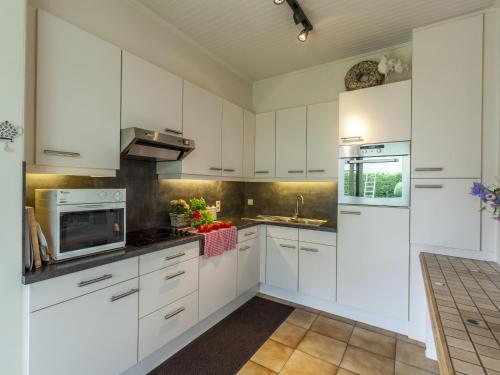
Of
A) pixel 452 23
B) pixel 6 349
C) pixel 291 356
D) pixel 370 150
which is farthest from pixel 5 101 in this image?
pixel 452 23

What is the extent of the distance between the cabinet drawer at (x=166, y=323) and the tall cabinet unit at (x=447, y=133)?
193 centimetres

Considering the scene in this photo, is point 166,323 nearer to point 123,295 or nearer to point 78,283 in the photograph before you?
point 123,295

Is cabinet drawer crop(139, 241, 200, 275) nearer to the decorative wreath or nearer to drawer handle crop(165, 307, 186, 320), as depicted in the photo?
drawer handle crop(165, 307, 186, 320)

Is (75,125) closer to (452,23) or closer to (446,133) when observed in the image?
(446,133)

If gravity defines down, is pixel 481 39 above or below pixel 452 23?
below

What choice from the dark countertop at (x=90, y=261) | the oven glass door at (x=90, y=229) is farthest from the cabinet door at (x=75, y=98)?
the dark countertop at (x=90, y=261)

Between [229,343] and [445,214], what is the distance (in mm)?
2029

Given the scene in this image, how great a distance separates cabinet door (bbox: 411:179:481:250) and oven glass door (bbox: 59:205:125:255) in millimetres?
2272

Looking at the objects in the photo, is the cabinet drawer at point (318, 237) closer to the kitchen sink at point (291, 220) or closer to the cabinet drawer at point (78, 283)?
the kitchen sink at point (291, 220)

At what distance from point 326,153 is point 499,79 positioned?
139 centimetres

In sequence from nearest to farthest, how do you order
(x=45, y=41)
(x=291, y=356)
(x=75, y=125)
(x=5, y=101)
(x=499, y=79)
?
(x=5, y=101)
(x=45, y=41)
(x=75, y=125)
(x=499, y=79)
(x=291, y=356)

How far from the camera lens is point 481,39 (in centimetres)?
190

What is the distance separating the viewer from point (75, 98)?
4.89ft

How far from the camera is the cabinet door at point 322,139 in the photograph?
2686mm
